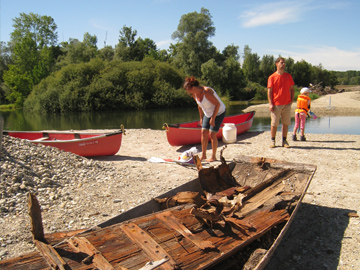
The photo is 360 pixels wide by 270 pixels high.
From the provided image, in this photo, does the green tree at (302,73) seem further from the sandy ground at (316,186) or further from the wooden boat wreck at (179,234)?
the wooden boat wreck at (179,234)

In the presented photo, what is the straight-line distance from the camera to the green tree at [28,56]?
57562mm

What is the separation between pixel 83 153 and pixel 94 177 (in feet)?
9.38

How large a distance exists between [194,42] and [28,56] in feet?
106

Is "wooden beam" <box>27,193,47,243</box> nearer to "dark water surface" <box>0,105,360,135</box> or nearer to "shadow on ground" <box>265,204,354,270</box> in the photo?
"shadow on ground" <box>265,204,354,270</box>

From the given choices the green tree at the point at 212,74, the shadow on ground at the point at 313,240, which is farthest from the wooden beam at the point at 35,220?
the green tree at the point at 212,74

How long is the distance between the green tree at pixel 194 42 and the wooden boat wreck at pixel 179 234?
5199cm

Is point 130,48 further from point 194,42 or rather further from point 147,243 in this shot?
point 147,243

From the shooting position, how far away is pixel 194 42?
5622 cm

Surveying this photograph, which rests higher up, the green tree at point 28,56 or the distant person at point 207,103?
the green tree at point 28,56

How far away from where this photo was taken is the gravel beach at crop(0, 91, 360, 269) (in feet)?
14.4

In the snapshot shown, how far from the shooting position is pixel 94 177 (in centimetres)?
741

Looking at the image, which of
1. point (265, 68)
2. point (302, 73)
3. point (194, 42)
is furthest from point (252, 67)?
point (194, 42)

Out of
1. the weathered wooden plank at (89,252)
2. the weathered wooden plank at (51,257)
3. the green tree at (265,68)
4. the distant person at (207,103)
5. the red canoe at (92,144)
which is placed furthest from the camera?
the green tree at (265,68)

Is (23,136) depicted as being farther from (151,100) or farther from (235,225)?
(151,100)
